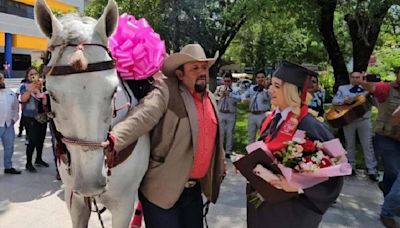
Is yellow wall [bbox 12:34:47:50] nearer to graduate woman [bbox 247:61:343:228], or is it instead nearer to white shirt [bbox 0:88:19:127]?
white shirt [bbox 0:88:19:127]

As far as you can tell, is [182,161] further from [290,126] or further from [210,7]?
[210,7]

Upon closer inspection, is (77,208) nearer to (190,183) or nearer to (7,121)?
(190,183)

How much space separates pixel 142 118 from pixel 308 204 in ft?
3.60

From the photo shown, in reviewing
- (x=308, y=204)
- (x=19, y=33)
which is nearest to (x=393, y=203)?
(x=308, y=204)

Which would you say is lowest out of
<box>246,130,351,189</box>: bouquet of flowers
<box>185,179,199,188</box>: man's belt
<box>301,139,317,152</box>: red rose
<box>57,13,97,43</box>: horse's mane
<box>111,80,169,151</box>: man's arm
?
<box>185,179,199,188</box>: man's belt

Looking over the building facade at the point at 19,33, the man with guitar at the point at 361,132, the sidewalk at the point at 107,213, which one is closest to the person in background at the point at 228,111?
the sidewalk at the point at 107,213

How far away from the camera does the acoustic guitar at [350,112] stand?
6.31 meters

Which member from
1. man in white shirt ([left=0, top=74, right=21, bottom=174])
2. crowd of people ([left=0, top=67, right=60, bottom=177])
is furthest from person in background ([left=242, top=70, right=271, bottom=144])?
man in white shirt ([left=0, top=74, right=21, bottom=174])

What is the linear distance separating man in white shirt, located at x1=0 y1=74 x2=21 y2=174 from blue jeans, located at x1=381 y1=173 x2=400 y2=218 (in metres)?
5.34

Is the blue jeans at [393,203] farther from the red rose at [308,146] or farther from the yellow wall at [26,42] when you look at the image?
→ the yellow wall at [26,42]

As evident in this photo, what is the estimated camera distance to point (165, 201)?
2.51 meters

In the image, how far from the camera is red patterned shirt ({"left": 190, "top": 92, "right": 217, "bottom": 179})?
2.56 m

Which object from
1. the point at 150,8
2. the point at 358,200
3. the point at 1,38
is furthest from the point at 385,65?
the point at 1,38

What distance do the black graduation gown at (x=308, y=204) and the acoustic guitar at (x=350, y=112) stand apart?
4256 millimetres
